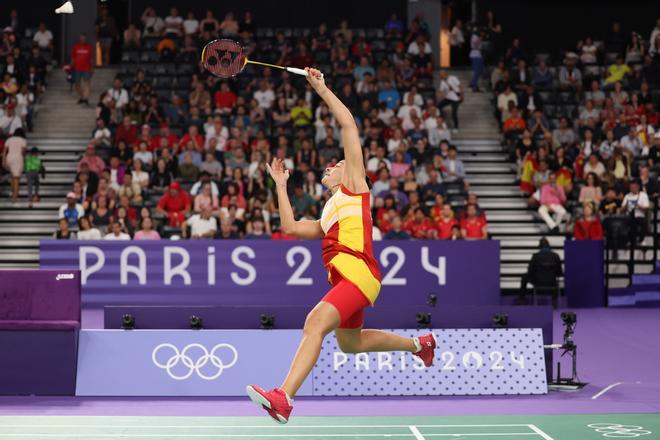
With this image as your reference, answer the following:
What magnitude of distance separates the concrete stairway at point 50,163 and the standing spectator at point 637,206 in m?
10.5

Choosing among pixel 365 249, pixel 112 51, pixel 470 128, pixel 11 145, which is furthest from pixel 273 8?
pixel 365 249

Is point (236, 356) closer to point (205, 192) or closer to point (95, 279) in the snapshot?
point (95, 279)

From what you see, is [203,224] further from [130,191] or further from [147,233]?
[130,191]

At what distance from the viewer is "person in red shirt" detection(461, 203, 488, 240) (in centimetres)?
1906

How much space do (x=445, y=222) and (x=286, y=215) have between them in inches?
449

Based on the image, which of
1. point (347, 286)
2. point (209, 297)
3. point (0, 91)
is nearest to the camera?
point (347, 286)

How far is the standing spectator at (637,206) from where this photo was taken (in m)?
19.7

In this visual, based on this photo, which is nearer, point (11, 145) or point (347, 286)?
point (347, 286)

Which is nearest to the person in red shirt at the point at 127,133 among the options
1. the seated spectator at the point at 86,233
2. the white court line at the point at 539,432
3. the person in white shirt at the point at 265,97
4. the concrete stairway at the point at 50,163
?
the concrete stairway at the point at 50,163

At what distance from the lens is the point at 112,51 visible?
28.5m

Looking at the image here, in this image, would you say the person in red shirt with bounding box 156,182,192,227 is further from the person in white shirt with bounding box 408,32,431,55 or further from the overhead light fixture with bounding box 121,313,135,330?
the overhead light fixture with bounding box 121,313,135,330

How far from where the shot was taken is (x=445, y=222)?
62.9 feet

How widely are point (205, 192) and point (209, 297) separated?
2.63 meters

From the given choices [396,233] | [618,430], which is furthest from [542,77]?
[618,430]
